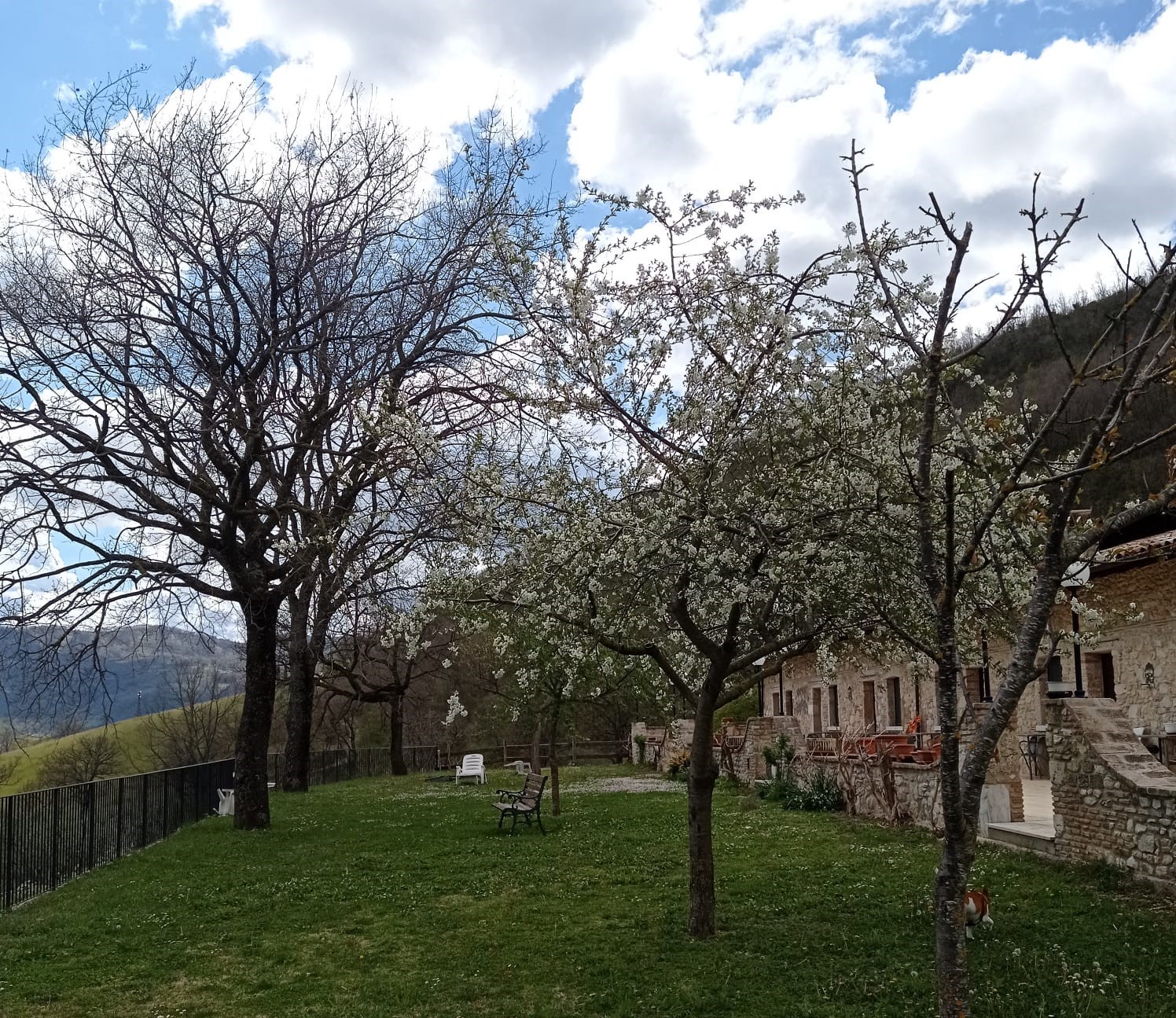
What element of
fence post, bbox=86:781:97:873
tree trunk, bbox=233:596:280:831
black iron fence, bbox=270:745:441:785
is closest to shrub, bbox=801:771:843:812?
tree trunk, bbox=233:596:280:831

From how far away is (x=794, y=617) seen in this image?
795 cm

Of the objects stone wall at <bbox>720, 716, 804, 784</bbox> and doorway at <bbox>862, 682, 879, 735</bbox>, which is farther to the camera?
doorway at <bbox>862, 682, 879, 735</bbox>

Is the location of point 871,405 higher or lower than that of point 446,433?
lower

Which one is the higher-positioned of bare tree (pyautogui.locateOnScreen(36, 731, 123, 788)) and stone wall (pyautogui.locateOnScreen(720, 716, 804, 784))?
stone wall (pyautogui.locateOnScreen(720, 716, 804, 784))

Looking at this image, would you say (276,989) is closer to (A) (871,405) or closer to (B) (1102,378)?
(A) (871,405)

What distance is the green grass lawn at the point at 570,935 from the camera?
6301 mm

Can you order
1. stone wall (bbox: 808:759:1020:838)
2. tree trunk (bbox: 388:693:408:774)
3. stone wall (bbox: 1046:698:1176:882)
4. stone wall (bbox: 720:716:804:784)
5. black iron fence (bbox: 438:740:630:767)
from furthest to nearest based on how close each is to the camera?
black iron fence (bbox: 438:740:630:767) → tree trunk (bbox: 388:693:408:774) → stone wall (bbox: 720:716:804:784) → stone wall (bbox: 808:759:1020:838) → stone wall (bbox: 1046:698:1176:882)

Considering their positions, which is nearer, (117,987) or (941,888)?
(941,888)

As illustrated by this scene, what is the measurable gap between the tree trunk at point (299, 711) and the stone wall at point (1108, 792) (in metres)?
14.8

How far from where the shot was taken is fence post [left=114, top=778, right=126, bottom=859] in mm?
13617

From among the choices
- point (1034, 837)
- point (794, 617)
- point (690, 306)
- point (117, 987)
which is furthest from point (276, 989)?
point (1034, 837)

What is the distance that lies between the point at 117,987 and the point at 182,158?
11040 millimetres

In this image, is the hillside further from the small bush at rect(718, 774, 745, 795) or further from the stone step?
the stone step

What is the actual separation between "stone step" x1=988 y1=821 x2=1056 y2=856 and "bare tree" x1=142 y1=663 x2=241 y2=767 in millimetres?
42720
